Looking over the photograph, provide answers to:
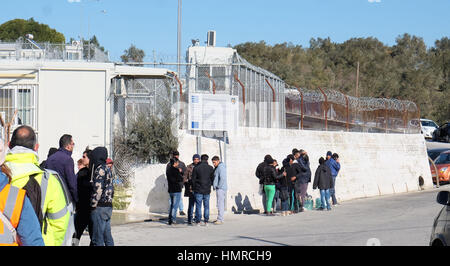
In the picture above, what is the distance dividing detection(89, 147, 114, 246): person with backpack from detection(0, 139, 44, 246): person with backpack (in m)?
5.06

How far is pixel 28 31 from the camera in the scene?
266ft

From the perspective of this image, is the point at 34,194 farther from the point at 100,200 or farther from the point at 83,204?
the point at 83,204

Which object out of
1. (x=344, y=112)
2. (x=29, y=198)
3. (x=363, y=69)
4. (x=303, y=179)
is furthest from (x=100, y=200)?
(x=363, y=69)

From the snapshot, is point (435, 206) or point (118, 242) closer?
point (118, 242)

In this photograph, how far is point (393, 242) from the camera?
1148 centimetres

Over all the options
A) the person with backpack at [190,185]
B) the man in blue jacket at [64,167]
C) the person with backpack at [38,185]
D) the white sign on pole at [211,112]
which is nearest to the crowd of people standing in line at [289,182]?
the white sign on pole at [211,112]

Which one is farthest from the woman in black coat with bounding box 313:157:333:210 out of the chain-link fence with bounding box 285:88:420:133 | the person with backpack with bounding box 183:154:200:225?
the person with backpack with bounding box 183:154:200:225

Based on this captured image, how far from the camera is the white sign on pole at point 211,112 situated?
56.2 feet

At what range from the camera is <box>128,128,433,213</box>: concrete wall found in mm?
17359

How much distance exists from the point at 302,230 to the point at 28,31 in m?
74.4

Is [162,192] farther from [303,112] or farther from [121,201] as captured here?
[303,112]

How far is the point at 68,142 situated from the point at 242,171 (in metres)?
9.91
